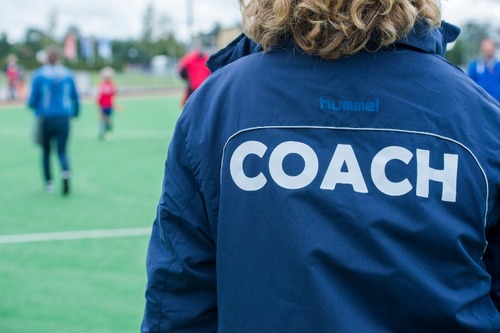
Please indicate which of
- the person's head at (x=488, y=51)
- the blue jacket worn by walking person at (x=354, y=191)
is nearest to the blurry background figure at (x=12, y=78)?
the person's head at (x=488, y=51)

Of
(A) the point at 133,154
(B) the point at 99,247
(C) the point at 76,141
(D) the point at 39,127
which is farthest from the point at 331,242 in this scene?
(C) the point at 76,141

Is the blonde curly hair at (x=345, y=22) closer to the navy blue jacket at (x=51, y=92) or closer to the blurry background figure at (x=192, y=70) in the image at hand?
the navy blue jacket at (x=51, y=92)

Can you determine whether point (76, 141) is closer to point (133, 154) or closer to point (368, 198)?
point (133, 154)

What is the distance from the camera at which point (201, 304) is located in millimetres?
1573

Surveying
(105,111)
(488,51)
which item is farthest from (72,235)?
(105,111)

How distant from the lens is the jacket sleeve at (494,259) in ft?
4.95

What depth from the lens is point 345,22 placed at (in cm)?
141

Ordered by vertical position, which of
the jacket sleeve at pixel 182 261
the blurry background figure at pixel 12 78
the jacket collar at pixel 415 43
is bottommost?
the blurry background figure at pixel 12 78

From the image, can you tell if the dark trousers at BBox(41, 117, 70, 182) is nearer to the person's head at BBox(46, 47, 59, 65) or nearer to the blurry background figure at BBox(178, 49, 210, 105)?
the person's head at BBox(46, 47, 59, 65)

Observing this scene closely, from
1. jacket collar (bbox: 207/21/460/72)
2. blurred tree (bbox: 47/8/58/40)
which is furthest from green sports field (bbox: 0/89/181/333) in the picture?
blurred tree (bbox: 47/8/58/40)

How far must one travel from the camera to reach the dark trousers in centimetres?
892

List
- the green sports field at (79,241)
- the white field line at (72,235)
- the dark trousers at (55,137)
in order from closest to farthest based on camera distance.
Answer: the green sports field at (79,241) → the white field line at (72,235) → the dark trousers at (55,137)

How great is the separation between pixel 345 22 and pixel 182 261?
655 mm

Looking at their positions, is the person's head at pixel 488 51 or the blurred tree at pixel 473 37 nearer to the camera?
the person's head at pixel 488 51
